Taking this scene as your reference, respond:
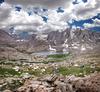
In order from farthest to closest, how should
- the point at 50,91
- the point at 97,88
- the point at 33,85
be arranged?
the point at 33,85 < the point at 50,91 < the point at 97,88

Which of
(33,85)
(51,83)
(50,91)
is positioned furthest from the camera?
(51,83)

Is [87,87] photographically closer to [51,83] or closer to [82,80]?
[82,80]

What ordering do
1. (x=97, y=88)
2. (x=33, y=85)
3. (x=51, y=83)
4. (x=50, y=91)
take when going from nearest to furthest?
(x=97, y=88) → (x=50, y=91) → (x=33, y=85) → (x=51, y=83)

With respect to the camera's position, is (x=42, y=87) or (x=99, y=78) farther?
(x=42, y=87)

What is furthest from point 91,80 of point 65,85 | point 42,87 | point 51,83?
point 51,83

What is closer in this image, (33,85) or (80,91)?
(80,91)

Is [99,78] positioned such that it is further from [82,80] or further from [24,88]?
[24,88]

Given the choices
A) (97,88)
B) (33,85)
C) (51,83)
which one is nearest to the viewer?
(97,88)

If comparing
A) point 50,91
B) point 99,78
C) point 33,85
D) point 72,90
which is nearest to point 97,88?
point 99,78
